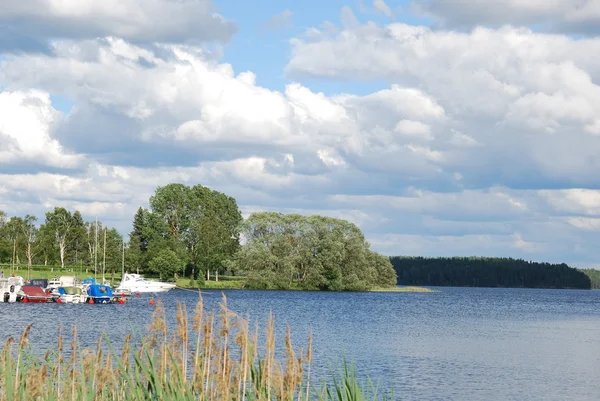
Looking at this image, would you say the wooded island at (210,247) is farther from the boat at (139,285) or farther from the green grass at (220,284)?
the boat at (139,285)

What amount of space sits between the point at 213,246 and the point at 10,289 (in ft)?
161

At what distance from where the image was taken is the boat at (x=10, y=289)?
8462 centimetres

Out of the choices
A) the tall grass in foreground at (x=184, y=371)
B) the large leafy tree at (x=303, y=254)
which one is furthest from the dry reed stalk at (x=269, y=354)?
the large leafy tree at (x=303, y=254)

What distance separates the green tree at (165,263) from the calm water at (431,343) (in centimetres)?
4035

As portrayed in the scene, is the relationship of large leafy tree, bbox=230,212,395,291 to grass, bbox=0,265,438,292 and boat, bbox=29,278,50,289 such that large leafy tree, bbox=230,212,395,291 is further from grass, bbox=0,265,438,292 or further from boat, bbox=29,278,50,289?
boat, bbox=29,278,50,289

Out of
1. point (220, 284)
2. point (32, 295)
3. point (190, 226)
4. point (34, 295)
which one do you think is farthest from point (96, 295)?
point (190, 226)

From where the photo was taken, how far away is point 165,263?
12681cm

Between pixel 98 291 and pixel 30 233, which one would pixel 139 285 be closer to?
pixel 98 291

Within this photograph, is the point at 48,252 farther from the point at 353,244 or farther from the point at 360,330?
the point at 360,330

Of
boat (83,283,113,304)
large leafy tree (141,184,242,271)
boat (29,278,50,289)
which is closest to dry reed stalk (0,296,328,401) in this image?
boat (83,283,113,304)

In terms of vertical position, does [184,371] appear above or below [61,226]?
below

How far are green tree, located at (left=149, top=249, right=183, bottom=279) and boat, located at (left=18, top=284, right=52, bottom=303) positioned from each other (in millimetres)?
39054

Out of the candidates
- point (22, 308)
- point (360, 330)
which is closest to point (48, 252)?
point (22, 308)

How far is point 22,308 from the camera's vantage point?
7538 cm
